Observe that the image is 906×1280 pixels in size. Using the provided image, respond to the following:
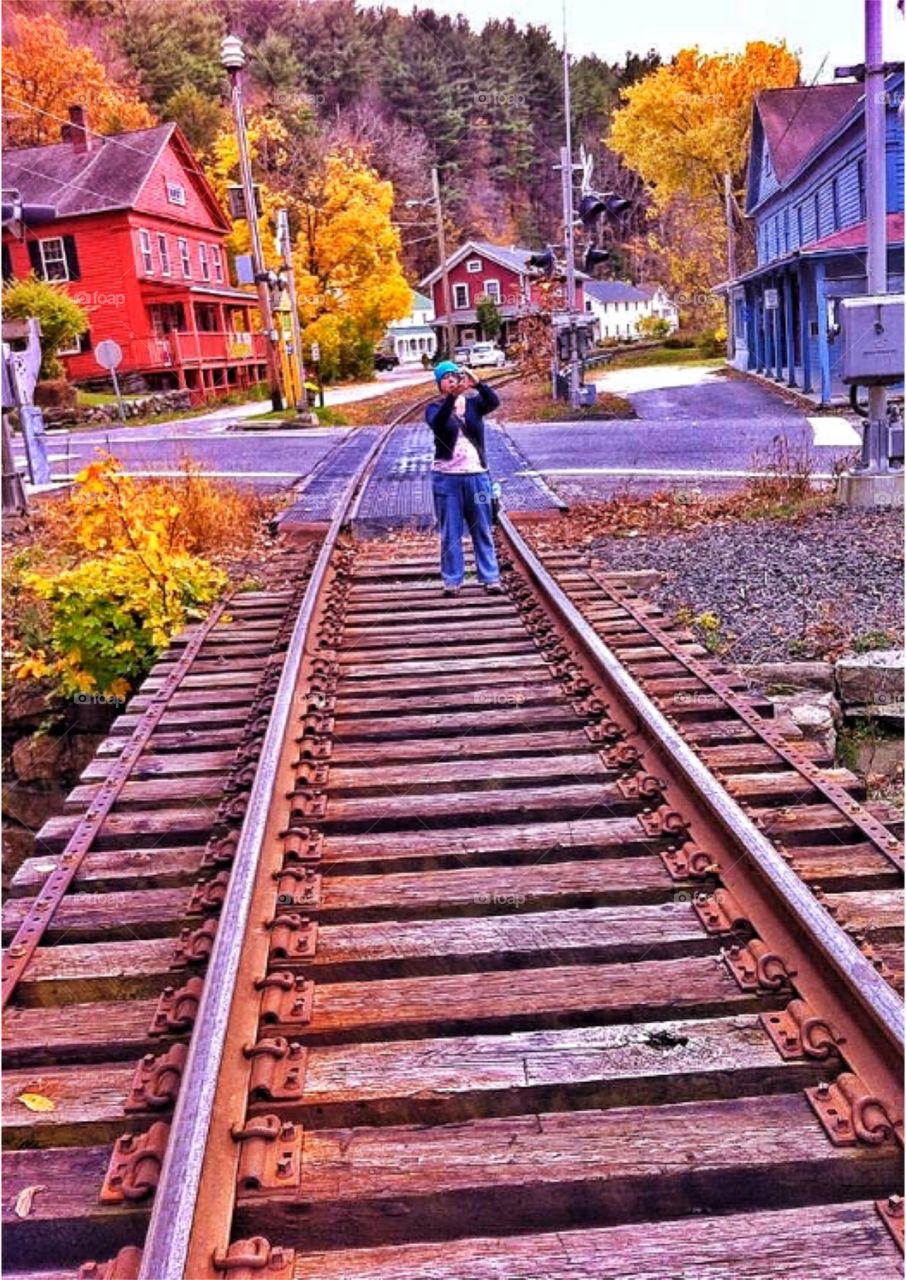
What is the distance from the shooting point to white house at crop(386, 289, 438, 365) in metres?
87.6

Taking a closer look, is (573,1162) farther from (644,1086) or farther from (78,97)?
(78,97)

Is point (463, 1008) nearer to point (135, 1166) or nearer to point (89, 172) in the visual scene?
point (135, 1166)

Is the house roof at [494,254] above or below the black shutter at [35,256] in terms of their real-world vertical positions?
above

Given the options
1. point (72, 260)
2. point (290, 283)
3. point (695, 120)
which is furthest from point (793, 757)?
point (695, 120)

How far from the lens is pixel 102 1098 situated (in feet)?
9.40

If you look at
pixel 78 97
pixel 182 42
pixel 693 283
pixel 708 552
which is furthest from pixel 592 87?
pixel 708 552

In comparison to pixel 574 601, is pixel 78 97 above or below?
above

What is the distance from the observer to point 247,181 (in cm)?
2645

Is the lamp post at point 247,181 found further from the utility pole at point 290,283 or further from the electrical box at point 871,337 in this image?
the electrical box at point 871,337

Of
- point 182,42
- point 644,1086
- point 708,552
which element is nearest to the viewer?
point 644,1086

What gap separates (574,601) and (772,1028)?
4.89 metres

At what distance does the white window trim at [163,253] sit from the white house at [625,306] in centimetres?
3761

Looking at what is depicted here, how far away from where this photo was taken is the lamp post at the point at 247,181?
2404cm

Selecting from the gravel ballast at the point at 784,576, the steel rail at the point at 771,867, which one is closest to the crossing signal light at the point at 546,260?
the gravel ballast at the point at 784,576
